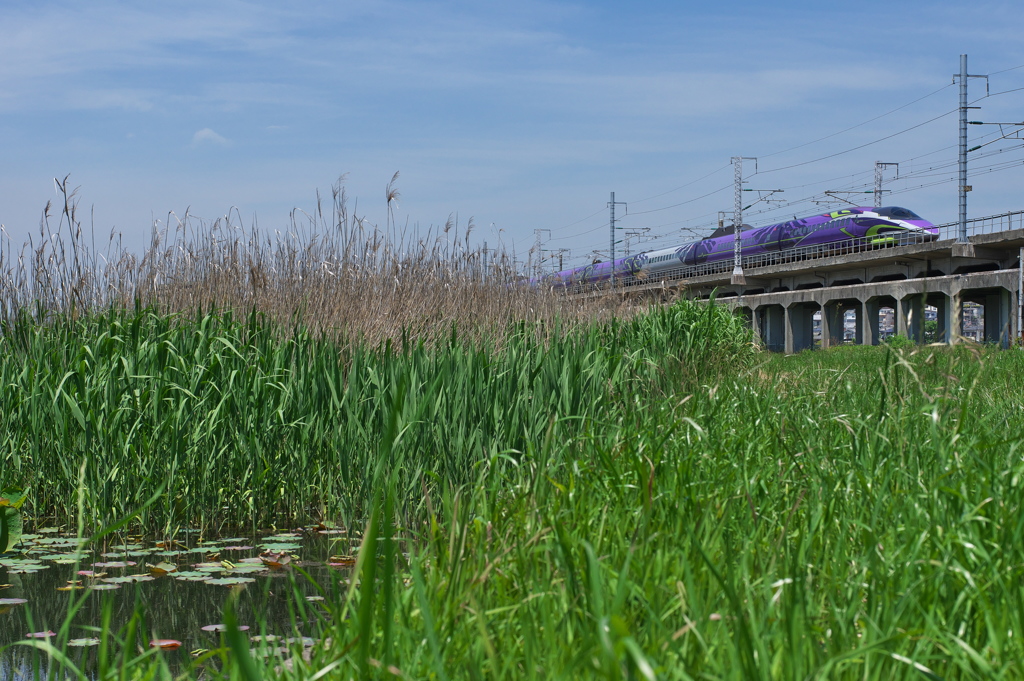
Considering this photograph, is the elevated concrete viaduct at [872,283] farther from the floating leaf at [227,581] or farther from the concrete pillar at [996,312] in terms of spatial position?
the floating leaf at [227,581]

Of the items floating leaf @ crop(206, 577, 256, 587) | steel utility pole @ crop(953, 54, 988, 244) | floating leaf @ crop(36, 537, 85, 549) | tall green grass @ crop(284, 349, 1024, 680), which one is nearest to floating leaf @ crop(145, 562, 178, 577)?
floating leaf @ crop(206, 577, 256, 587)

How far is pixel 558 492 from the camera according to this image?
3.19 m

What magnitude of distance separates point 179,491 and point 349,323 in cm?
194

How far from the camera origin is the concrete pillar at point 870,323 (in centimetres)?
3300

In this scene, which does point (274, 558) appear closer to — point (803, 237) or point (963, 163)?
point (963, 163)

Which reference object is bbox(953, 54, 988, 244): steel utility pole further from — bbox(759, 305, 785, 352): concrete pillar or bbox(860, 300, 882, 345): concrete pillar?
bbox(759, 305, 785, 352): concrete pillar

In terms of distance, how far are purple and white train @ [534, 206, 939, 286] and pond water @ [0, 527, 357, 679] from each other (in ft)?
79.1

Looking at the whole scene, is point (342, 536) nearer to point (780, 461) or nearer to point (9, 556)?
point (9, 556)

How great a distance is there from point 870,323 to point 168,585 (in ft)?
136

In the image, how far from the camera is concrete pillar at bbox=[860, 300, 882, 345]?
108 ft

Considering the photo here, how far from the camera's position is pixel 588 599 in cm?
193

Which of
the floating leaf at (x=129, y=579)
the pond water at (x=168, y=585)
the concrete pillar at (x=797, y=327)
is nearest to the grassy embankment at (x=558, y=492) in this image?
the pond water at (x=168, y=585)

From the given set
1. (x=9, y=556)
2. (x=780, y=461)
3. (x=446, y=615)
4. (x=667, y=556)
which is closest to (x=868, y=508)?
(x=780, y=461)

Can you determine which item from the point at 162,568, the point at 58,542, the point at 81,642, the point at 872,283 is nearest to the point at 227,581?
the point at 162,568
